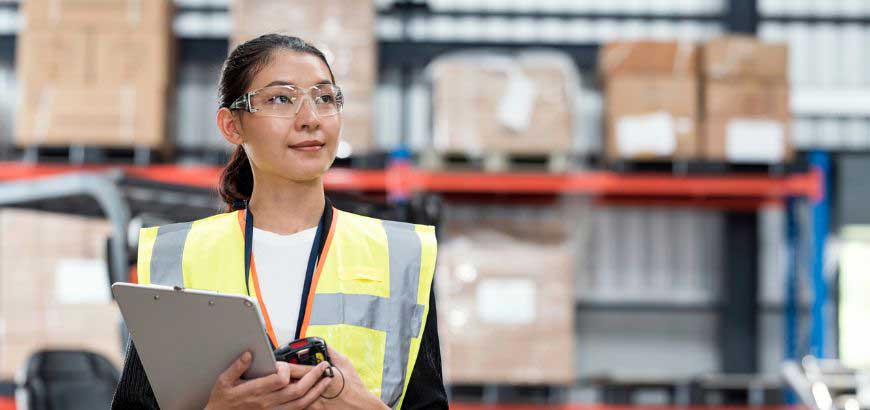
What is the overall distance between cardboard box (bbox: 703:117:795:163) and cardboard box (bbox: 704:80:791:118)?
44 mm

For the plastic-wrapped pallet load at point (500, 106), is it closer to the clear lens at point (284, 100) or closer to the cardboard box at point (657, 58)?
the cardboard box at point (657, 58)

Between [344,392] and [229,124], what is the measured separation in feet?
1.84

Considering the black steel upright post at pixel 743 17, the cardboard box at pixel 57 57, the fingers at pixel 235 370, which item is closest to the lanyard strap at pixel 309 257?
the fingers at pixel 235 370

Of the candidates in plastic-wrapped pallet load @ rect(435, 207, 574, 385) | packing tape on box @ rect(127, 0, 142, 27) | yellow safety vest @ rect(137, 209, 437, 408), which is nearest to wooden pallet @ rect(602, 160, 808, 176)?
plastic-wrapped pallet load @ rect(435, 207, 574, 385)

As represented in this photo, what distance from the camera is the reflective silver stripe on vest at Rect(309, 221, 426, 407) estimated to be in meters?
1.78

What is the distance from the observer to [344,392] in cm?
167

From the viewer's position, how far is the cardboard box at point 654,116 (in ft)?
23.6

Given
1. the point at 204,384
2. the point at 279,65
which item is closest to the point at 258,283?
the point at 204,384

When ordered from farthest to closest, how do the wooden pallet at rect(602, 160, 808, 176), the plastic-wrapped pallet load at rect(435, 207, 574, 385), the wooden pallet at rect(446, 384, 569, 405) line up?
the wooden pallet at rect(602, 160, 808, 176), the wooden pallet at rect(446, 384, 569, 405), the plastic-wrapped pallet load at rect(435, 207, 574, 385)

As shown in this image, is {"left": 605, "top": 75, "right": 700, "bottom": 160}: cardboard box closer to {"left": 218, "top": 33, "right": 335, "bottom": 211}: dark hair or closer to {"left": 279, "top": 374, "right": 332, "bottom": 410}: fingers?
{"left": 218, "top": 33, "right": 335, "bottom": 211}: dark hair

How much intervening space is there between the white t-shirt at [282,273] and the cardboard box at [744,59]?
5.92 meters

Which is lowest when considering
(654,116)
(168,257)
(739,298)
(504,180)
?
(739,298)

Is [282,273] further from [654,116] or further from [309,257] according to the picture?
[654,116]

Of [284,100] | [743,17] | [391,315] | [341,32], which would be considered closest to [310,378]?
[391,315]
